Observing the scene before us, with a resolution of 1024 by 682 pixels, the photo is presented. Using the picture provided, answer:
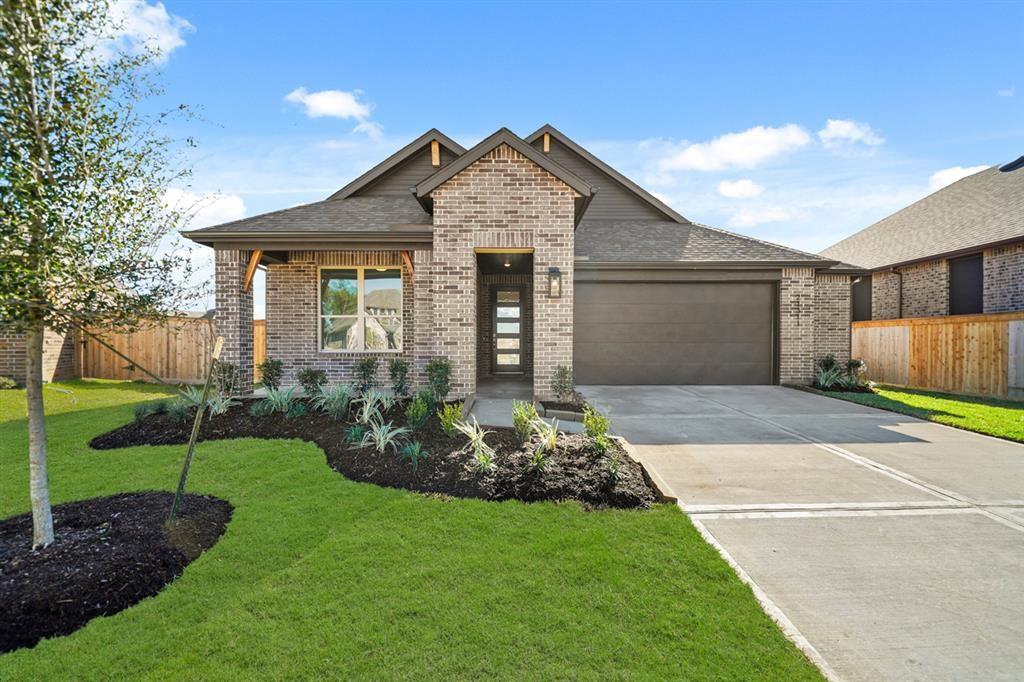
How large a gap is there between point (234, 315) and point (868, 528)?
33.2ft

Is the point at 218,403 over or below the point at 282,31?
below

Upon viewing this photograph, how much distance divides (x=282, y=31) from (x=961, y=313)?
20065 mm

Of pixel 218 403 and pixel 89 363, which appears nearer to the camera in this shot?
pixel 218 403

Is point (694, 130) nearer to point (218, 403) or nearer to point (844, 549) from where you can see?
point (844, 549)

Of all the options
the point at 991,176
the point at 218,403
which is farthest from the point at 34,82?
the point at 991,176

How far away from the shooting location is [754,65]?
36.4ft

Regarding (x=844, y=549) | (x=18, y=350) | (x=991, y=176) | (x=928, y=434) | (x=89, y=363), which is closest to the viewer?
(x=844, y=549)

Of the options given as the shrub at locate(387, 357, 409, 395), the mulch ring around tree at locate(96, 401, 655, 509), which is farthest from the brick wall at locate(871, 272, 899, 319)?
the shrub at locate(387, 357, 409, 395)

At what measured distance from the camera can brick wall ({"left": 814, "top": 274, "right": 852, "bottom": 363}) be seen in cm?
1223

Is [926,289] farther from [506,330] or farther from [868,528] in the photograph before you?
[868,528]

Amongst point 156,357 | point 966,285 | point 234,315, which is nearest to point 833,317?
point 966,285

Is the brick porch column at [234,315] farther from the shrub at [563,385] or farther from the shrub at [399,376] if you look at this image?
the shrub at [563,385]

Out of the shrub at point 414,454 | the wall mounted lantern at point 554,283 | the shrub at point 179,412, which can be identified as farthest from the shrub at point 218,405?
the wall mounted lantern at point 554,283

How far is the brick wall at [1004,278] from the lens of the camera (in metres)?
12.5
